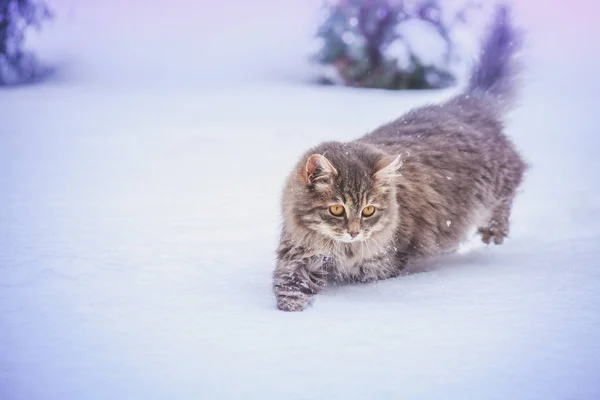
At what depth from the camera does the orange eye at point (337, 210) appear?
267cm

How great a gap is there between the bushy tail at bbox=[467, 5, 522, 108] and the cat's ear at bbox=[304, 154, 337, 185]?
2.04 metres

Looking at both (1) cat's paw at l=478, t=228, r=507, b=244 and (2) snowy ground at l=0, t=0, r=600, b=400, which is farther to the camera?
(1) cat's paw at l=478, t=228, r=507, b=244

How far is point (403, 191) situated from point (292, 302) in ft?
3.16

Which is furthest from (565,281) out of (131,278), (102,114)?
(102,114)

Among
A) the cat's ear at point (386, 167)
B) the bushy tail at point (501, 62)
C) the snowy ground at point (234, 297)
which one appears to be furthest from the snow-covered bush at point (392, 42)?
the cat's ear at point (386, 167)

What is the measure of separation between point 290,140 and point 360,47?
3.63 m

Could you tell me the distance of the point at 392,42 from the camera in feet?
32.8

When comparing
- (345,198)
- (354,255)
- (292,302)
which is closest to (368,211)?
(345,198)

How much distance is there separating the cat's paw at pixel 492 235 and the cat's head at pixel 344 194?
1.26 m

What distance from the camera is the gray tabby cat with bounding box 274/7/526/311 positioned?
267cm

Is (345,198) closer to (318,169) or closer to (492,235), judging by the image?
(318,169)

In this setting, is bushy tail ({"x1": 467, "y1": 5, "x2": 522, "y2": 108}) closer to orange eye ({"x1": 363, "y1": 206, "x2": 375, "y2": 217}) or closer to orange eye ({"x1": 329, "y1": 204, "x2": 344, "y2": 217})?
orange eye ({"x1": 363, "y1": 206, "x2": 375, "y2": 217})

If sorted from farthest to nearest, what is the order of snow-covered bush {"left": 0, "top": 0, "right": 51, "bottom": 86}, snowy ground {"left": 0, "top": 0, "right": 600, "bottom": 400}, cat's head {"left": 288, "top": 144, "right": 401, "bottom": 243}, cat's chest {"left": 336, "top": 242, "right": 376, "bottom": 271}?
1. snow-covered bush {"left": 0, "top": 0, "right": 51, "bottom": 86}
2. cat's chest {"left": 336, "top": 242, "right": 376, "bottom": 271}
3. cat's head {"left": 288, "top": 144, "right": 401, "bottom": 243}
4. snowy ground {"left": 0, "top": 0, "right": 600, "bottom": 400}

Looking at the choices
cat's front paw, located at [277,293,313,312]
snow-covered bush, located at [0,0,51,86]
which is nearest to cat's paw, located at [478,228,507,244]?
cat's front paw, located at [277,293,313,312]
